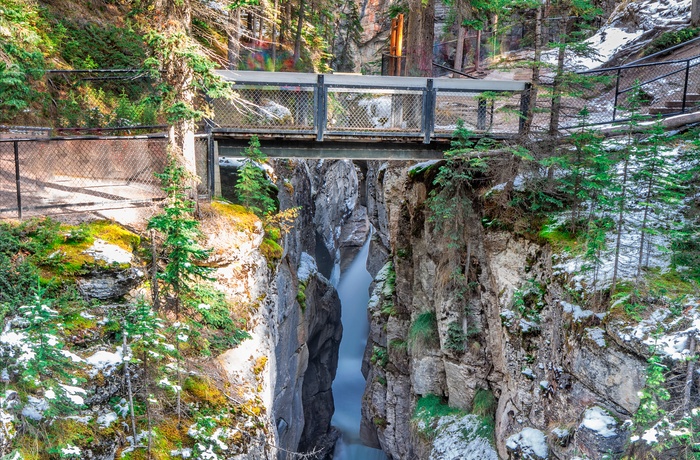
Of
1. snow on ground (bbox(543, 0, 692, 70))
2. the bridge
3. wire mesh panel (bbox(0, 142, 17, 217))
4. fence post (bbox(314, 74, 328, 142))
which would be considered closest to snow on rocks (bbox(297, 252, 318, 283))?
the bridge

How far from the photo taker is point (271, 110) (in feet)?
40.6

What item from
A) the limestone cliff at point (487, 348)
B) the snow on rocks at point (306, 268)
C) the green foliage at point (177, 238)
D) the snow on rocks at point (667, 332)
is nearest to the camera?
the snow on rocks at point (667, 332)

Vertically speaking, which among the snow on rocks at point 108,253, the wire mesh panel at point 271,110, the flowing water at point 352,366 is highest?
the wire mesh panel at point 271,110

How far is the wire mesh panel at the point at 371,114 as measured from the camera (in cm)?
1242

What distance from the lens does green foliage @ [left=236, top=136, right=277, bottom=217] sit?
40.0 feet

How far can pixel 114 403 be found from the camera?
8242 millimetres

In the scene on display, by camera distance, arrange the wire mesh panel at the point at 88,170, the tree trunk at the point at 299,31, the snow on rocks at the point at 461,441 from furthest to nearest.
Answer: the tree trunk at the point at 299,31
the snow on rocks at the point at 461,441
the wire mesh panel at the point at 88,170

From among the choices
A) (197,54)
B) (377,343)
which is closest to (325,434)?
(377,343)

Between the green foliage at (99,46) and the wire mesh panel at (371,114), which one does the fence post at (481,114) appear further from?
the green foliage at (99,46)

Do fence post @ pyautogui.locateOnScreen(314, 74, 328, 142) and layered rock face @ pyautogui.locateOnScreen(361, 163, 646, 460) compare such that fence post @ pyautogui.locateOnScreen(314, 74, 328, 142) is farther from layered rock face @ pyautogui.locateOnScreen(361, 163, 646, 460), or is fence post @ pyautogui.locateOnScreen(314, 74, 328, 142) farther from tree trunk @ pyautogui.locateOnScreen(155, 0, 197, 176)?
layered rock face @ pyautogui.locateOnScreen(361, 163, 646, 460)

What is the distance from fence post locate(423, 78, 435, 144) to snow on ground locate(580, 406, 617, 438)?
6.56 m

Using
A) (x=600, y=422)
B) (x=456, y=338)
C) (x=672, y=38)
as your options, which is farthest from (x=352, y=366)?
(x=600, y=422)

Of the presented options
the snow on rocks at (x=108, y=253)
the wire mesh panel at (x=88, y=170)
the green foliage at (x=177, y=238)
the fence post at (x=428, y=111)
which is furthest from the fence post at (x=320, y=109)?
the snow on rocks at (x=108, y=253)

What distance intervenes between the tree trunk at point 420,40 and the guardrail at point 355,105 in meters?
2.91
